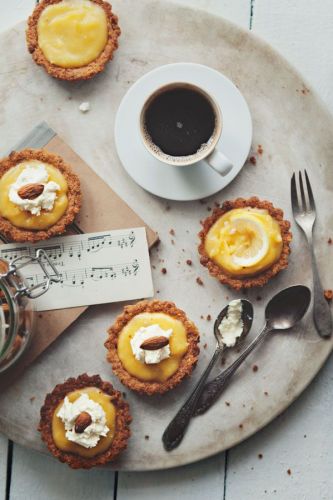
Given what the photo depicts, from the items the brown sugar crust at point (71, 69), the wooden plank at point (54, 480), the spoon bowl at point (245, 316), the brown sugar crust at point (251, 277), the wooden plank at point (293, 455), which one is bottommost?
the wooden plank at point (54, 480)

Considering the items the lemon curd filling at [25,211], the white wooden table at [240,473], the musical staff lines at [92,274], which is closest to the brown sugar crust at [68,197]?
the lemon curd filling at [25,211]

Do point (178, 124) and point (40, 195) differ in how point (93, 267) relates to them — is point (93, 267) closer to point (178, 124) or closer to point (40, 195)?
point (40, 195)

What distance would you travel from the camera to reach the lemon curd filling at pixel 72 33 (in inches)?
89.4

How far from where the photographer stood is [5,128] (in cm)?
232

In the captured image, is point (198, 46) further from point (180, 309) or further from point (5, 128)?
point (180, 309)

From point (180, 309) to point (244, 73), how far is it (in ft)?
2.75

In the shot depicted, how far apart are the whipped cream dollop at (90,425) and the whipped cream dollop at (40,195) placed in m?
0.63

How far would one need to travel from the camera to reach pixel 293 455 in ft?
7.64

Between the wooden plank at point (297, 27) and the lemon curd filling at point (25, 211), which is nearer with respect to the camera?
the lemon curd filling at point (25, 211)

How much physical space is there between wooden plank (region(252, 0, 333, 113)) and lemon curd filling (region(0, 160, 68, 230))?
889 millimetres

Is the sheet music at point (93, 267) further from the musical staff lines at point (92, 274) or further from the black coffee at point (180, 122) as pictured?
the black coffee at point (180, 122)

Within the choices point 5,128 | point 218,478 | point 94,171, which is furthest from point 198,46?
point 218,478

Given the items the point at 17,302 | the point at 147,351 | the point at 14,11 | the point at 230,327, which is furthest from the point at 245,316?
the point at 14,11

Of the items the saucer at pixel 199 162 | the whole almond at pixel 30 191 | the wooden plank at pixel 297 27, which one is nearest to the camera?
the whole almond at pixel 30 191
